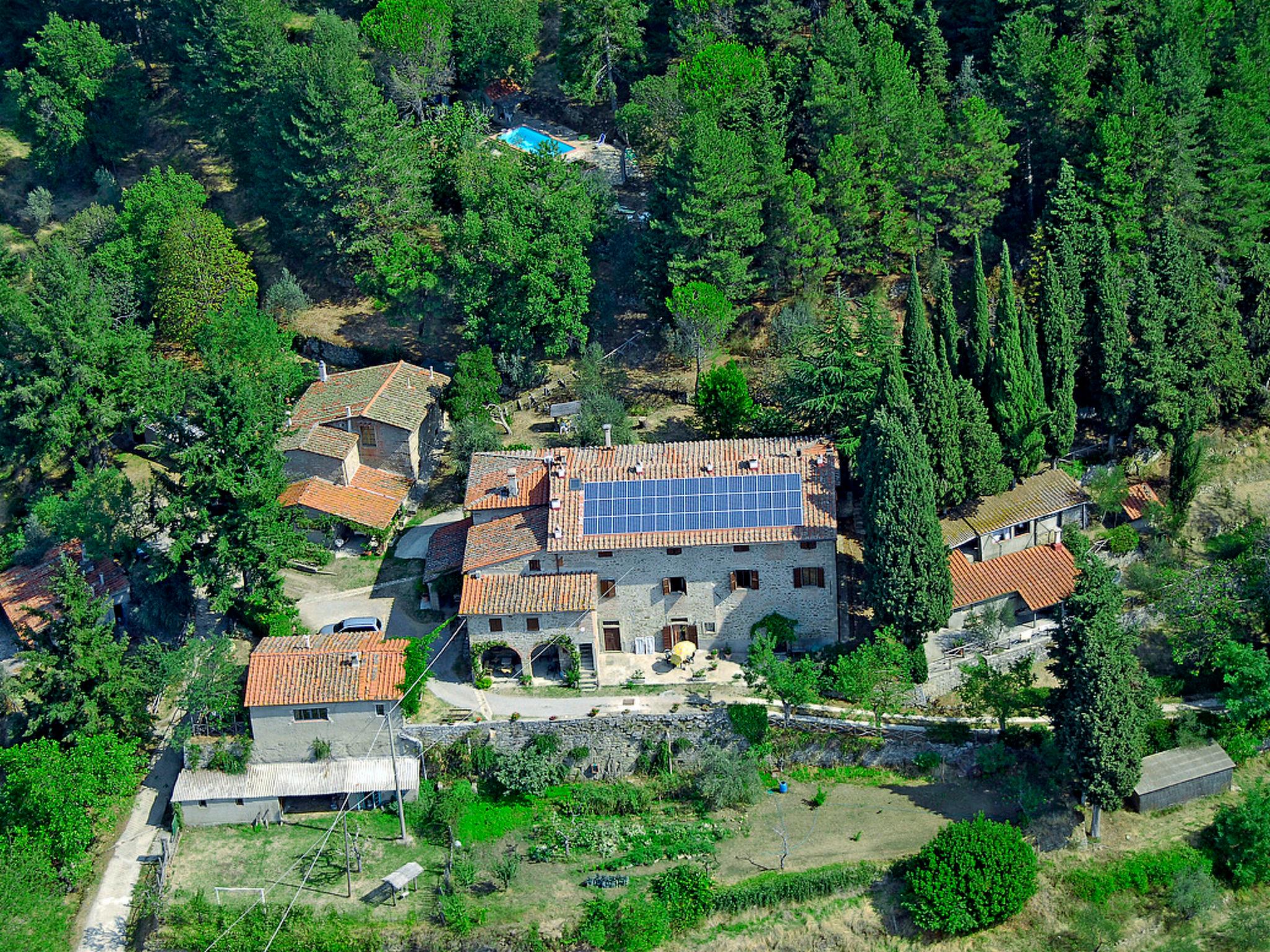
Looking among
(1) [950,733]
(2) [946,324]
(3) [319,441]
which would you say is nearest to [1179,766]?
(1) [950,733]

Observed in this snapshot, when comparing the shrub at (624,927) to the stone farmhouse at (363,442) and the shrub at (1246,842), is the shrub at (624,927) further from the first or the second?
the stone farmhouse at (363,442)

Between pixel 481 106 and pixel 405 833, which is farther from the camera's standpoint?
pixel 481 106

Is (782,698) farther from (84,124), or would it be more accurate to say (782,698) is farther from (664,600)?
(84,124)

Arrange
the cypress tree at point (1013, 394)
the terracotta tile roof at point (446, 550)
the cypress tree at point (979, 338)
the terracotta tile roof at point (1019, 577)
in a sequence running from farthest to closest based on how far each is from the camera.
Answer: the cypress tree at point (979, 338)
the terracotta tile roof at point (446, 550)
the cypress tree at point (1013, 394)
the terracotta tile roof at point (1019, 577)

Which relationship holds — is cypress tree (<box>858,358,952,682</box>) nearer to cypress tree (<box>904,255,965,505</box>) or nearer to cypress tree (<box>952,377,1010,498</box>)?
cypress tree (<box>904,255,965,505</box>)

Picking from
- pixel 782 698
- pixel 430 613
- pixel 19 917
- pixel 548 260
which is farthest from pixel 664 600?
pixel 19 917

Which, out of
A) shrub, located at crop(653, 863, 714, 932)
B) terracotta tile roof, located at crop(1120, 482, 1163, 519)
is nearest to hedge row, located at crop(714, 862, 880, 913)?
shrub, located at crop(653, 863, 714, 932)

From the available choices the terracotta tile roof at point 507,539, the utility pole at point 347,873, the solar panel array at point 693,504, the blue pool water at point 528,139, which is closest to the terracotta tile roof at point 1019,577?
the solar panel array at point 693,504
